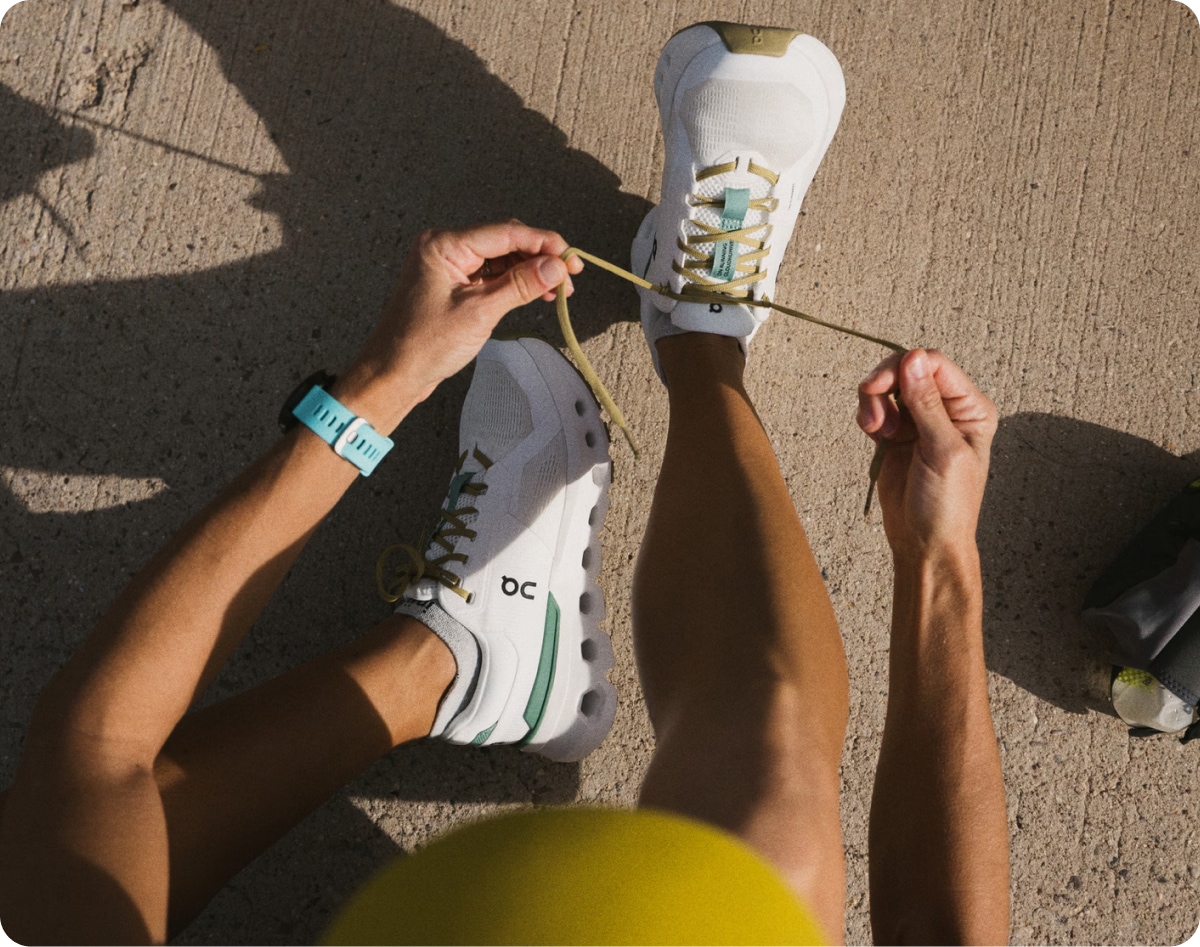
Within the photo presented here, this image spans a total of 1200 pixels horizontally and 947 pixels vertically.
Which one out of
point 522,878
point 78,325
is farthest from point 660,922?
point 78,325

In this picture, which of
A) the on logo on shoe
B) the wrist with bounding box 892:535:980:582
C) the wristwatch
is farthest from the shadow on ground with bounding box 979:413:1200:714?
the wristwatch

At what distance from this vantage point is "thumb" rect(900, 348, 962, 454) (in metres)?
1.35

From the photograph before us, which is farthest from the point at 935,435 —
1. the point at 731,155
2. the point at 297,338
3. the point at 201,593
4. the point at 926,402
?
the point at 297,338

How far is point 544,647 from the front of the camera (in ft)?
5.40

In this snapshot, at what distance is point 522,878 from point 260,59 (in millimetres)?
1901

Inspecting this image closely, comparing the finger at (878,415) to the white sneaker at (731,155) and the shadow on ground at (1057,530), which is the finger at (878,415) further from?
the shadow on ground at (1057,530)

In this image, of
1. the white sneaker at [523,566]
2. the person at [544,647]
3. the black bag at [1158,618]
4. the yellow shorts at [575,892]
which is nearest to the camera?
the yellow shorts at [575,892]

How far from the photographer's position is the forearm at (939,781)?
4.15ft

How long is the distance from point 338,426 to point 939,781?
1.08 metres

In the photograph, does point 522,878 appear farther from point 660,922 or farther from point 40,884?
point 40,884

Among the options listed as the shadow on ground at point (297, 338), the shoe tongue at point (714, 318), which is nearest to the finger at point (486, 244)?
the shoe tongue at point (714, 318)

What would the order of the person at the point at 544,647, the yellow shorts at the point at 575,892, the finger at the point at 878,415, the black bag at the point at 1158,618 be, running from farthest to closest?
the black bag at the point at 1158,618 → the finger at the point at 878,415 → the person at the point at 544,647 → the yellow shorts at the point at 575,892

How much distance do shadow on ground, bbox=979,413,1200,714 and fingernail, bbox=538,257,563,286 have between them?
1123mm

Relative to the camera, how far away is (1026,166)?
1.97 metres
